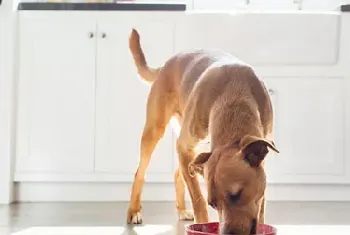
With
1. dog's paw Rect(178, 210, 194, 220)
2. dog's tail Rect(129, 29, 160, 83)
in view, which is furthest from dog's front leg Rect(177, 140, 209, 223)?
dog's tail Rect(129, 29, 160, 83)

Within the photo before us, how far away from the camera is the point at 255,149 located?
1.66m

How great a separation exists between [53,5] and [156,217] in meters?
1.26

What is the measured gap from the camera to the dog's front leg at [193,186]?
2.14 meters

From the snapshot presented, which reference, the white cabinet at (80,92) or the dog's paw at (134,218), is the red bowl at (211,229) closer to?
the dog's paw at (134,218)

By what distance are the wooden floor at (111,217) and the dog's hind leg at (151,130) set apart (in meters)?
0.07

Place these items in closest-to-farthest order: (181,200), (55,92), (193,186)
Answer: (193,186)
(181,200)
(55,92)

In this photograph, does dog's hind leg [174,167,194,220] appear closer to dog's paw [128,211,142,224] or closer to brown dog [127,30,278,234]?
brown dog [127,30,278,234]

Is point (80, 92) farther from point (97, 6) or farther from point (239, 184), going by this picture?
point (239, 184)

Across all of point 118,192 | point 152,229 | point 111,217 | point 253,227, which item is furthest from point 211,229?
point 118,192

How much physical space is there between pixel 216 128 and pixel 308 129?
5.35 ft

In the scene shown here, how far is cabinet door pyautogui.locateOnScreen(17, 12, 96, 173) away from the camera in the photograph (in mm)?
3332

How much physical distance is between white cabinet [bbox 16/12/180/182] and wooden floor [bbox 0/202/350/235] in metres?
0.23

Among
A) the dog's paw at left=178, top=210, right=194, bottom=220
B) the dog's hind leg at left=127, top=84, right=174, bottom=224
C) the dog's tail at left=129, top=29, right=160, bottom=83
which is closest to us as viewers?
the dog's hind leg at left=127, top=84, right=174, bottom=224

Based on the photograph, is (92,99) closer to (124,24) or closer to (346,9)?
(124,24)
